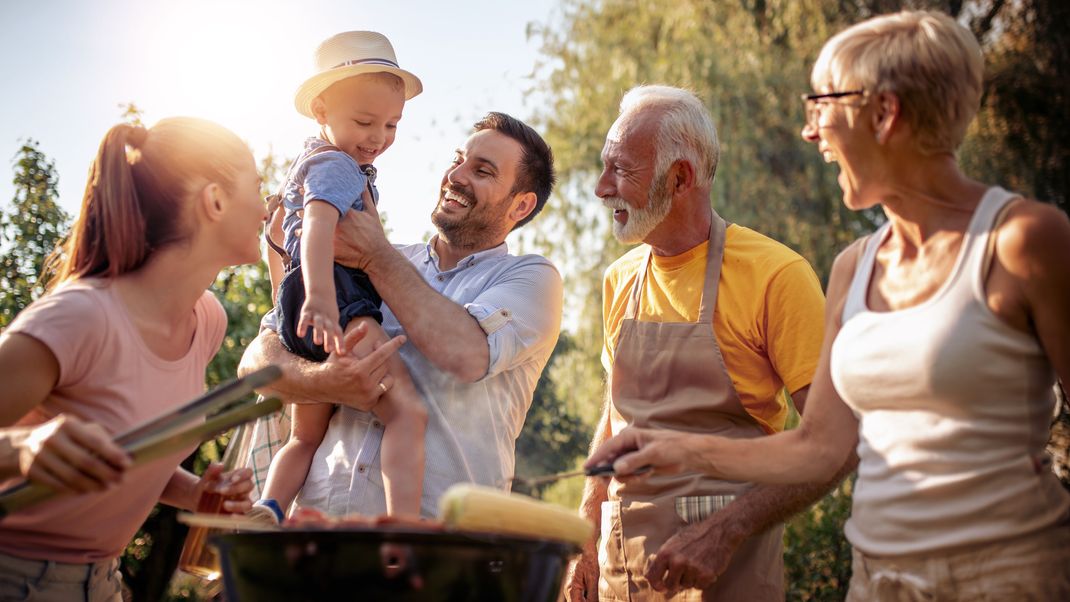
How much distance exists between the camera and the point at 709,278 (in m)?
3.46

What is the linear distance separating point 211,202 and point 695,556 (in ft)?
5.59

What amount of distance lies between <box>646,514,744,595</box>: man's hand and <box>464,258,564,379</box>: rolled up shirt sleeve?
78 centimetres

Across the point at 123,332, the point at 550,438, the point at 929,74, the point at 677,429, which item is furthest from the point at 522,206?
the point at 550,438

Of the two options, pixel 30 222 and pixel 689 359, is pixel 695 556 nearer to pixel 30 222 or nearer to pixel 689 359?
pixel 689 359

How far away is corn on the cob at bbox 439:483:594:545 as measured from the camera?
1896mm

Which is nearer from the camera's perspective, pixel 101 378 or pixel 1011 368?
pixel 1011 368

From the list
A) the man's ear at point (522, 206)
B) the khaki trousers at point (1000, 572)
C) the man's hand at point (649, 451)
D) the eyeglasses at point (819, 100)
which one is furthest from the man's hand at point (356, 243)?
the khaki trousers at point (1000, 572)

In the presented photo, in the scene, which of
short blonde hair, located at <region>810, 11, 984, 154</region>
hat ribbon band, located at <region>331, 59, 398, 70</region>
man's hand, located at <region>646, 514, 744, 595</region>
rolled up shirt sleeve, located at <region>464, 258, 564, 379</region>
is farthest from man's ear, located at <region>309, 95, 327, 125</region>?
short blonde hair, located at <region>810, 11, 984, 154</region>

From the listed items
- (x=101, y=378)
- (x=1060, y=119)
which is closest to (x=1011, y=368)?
(x=101, y=378)

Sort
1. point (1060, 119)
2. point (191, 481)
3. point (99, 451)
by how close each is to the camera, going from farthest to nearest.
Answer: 1. point (1060, 119)
2. point (191, 481)
3. point (99, 451)

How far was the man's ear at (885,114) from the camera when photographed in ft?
7.66

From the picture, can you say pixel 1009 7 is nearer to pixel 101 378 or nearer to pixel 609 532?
pixel 609 532

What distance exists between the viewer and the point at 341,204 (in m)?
3.39

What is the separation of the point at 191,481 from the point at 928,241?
6.67 ft
